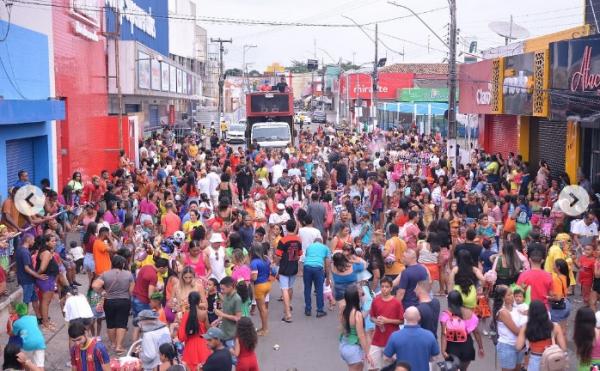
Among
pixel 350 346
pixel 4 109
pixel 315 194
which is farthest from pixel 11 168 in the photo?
pixel 350 346

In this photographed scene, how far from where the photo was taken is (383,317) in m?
9.02

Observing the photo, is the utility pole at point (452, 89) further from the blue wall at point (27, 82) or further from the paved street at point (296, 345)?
the paved street at point (296, 345)

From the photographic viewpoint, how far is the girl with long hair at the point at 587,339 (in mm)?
7879

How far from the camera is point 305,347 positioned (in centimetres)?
1158

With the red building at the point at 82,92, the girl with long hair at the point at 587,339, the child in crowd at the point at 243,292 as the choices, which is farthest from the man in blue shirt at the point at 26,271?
the red building at the point at 82,92

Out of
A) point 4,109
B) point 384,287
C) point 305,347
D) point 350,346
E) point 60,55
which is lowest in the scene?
point 305,347

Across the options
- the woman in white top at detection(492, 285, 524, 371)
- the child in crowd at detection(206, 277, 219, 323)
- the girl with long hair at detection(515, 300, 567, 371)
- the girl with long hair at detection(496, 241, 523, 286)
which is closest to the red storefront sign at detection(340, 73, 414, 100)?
the girl with long hair at detection(496, 241, 523, 286)

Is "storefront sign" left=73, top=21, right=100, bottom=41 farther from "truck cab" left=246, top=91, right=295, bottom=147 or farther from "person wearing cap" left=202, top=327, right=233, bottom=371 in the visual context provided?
"person wearing cap" left=202, top=327, right=233, bottom=371

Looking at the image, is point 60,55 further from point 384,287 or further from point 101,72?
point 384,287

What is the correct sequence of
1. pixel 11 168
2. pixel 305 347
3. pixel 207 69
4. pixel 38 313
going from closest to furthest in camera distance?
pixel 305 347 < pixel 38 313 < pixel 11 168 < pixel 207 69

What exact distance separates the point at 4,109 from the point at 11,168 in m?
3.42

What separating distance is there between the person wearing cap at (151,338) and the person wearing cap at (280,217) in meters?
6.99

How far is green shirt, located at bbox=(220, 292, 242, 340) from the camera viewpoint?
32.2 ft

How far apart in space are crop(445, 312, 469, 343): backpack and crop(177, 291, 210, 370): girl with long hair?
2.59m
